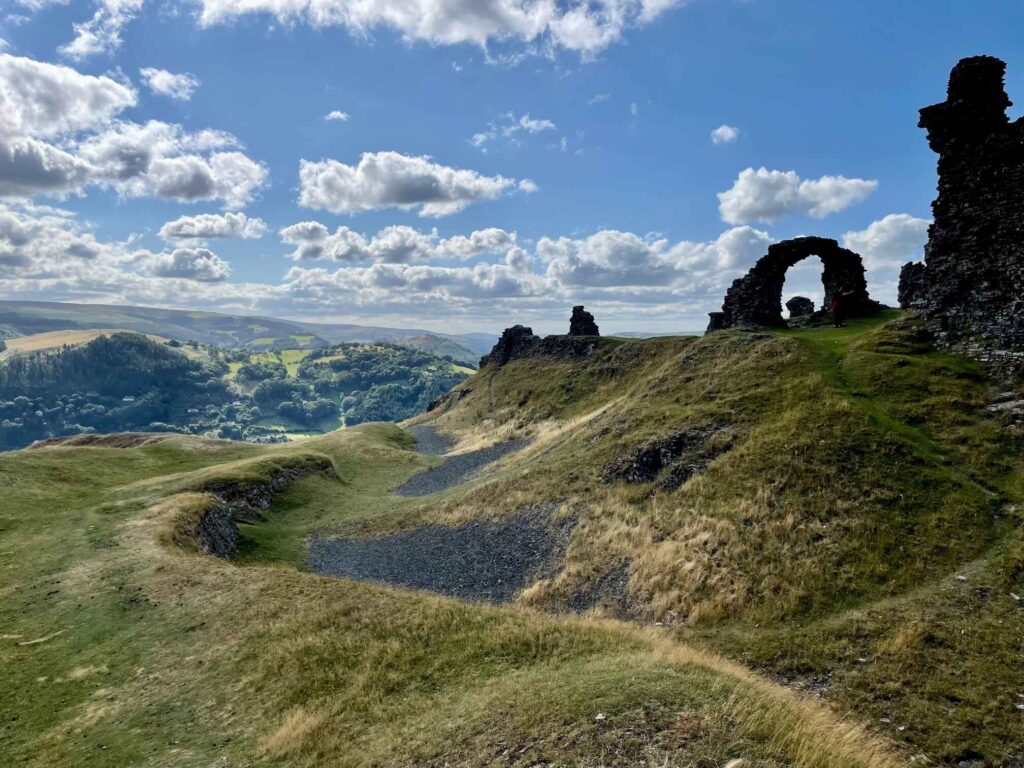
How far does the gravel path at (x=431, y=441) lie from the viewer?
93.2 m

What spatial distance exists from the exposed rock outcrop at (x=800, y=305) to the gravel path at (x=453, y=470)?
4631cm

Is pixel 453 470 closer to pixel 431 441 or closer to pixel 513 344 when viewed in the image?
pixel 431 441

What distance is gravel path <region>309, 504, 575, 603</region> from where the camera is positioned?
94.0 ft

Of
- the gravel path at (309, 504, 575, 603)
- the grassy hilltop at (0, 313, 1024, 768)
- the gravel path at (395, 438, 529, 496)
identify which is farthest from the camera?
the gravel path at (395, 438, 529, 496)

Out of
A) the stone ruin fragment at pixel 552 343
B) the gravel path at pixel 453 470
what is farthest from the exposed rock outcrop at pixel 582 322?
the gravel path at pixel 453 470

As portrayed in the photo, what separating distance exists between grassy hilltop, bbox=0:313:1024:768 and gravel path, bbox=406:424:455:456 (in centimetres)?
5184

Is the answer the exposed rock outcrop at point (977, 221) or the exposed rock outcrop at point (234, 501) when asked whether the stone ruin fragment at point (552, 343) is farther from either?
the exposed rock outcrop at point (977, 221)

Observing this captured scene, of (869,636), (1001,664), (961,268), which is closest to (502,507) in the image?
(869,636)

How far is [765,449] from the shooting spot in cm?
2870

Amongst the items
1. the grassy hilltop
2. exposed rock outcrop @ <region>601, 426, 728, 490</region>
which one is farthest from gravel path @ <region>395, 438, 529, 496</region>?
exposed rock outcrop @ <region>601, 426, 728, 490</region>

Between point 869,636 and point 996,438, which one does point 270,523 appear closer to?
point 869,636

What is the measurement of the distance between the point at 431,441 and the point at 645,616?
83.9 metres

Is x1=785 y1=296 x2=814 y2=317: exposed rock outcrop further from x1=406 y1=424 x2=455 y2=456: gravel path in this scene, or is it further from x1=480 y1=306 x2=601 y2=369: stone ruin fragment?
x1=406 y1=424 x2=455 y2=456: gravel path

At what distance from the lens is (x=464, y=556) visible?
107 feet
